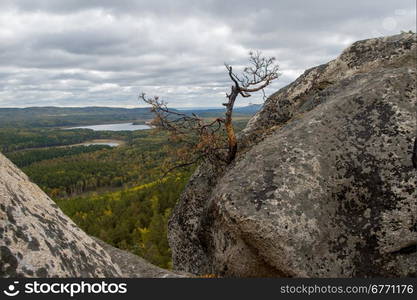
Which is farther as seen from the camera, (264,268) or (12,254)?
(264,268)

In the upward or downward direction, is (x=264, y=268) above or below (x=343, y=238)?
below

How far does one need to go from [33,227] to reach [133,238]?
66.1 metres

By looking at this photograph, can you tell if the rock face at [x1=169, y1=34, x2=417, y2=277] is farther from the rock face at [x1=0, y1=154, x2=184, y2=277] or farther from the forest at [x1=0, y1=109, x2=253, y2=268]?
the forest at [x1=0, y1=109, x2=253, y2=268]

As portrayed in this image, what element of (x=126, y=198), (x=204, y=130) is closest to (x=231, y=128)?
(x=204, y=130)

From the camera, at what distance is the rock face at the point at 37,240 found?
478 cm

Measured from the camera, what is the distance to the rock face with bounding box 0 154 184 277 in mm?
4783

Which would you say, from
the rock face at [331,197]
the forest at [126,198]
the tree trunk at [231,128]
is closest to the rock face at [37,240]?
the rock face at [331,197]

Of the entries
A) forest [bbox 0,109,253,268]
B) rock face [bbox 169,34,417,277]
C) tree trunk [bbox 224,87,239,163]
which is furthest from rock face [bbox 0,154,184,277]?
tree trunk [bbox 224,87,239,163]

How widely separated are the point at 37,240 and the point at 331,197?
666cm

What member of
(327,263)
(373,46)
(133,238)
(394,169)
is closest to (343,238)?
(327,263)

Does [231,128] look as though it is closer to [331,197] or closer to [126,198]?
[331,197]

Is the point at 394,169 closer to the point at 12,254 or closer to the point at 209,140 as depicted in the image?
the point at 209,140

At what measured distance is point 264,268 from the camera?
8.85 m

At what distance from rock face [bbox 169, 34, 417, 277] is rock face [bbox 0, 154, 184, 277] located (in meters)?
3.74
